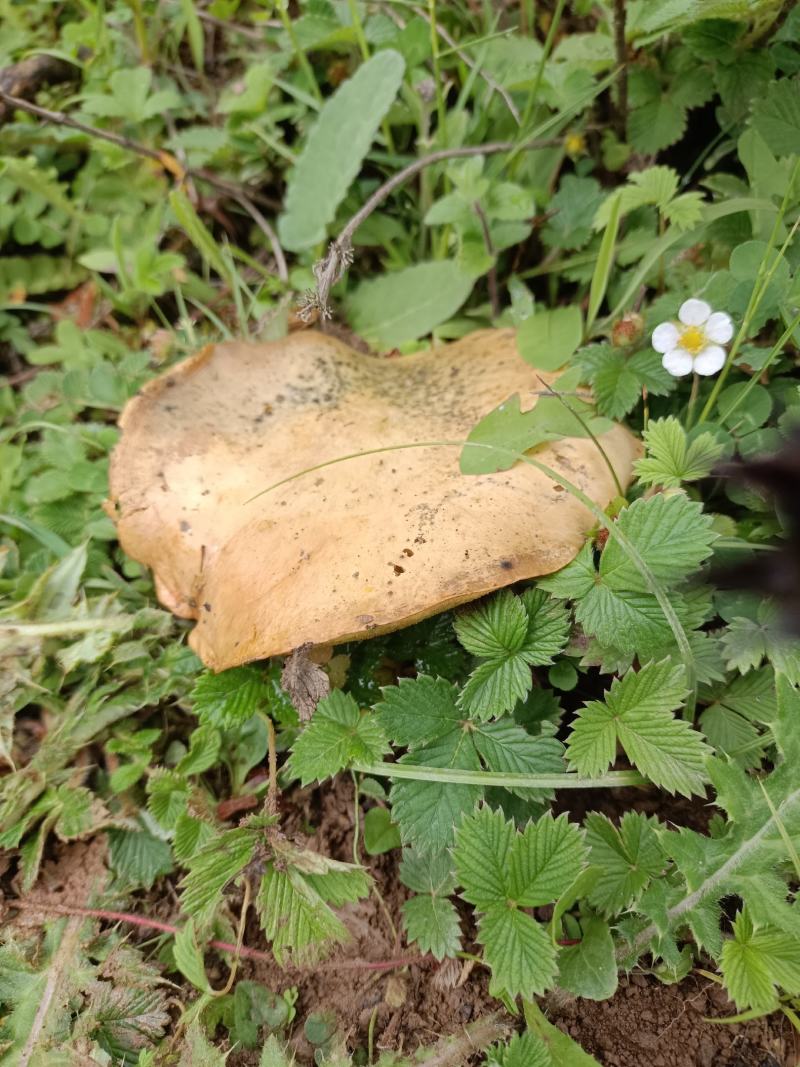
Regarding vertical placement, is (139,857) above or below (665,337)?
below

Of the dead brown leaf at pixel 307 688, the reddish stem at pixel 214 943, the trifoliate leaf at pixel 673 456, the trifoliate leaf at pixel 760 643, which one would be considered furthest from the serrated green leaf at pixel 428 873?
the trifoliate leaf at pixel 673 456

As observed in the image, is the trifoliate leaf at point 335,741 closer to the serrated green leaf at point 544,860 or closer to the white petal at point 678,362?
the serrated green leaf at point 544,860

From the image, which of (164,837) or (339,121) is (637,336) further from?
(164,837)

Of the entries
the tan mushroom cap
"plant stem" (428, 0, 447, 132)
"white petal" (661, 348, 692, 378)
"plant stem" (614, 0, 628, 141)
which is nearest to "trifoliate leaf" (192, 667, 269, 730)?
the tan mushroom cap

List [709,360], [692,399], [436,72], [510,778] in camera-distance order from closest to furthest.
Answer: [510,778]
[709,360]
[692,399]
[436,72]

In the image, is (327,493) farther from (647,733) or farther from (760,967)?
(760,967)

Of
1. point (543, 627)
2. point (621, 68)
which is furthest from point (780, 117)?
point (543, 627)

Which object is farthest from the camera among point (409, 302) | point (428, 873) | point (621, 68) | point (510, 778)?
point (409, 302)

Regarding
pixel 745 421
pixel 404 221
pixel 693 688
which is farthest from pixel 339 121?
pixel 693 688
